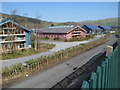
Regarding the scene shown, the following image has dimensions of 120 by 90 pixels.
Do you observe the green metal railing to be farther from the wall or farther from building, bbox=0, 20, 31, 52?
the wall

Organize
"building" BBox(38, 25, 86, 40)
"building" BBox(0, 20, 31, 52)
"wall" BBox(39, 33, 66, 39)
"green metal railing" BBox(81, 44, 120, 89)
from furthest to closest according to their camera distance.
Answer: "wall" BBox(39, 33, 66, 39) < "building" BBox(38, 25, 86, 40) < "building" BBox(0, 20, 31, 52) < "green metal railing" BBox(81, 44, 120, 89)

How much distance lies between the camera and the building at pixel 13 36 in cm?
1989

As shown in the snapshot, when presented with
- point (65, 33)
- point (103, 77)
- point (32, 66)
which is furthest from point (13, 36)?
point (103, 77)

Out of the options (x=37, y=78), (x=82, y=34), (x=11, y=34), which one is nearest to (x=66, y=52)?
(x=37, y=78)

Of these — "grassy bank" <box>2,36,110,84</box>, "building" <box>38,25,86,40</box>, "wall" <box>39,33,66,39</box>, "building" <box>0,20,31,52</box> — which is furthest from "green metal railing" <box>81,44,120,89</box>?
"wall" <box>39,33,66,39</box>

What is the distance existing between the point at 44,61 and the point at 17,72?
9.09ft

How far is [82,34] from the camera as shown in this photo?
137 ft

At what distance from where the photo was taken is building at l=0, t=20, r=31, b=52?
65.3 ft

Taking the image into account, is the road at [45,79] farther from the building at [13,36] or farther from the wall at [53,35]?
the wall at [53,35]

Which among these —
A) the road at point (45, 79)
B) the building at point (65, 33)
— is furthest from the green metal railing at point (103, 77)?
the building at point (65, 33)

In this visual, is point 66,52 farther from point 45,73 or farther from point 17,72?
point 17,72

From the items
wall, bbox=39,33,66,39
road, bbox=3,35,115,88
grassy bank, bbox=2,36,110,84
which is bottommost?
road, bbox=3,35,115,88

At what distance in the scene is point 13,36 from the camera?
2097 centimetres

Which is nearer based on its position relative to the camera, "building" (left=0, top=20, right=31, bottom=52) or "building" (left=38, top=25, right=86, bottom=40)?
"building" (left=0, top=20, right=31, bottom=52)
